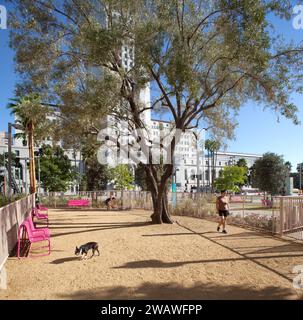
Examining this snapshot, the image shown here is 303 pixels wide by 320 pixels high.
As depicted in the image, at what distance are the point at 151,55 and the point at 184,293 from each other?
9.89m

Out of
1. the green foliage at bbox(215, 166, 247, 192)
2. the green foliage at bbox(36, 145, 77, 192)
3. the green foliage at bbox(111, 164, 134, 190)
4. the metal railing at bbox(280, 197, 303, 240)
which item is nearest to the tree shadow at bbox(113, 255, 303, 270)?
the metal railing at bbox(280, 197, 303, 240)

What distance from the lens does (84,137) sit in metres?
19.5

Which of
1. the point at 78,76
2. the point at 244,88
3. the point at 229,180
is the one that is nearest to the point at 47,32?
the point at 78,76

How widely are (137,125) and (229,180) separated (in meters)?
35.7

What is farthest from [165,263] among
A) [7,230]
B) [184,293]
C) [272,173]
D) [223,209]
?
[272,173]

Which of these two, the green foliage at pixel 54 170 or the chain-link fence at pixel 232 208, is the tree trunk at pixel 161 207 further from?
the green foliage at pixel 54 170

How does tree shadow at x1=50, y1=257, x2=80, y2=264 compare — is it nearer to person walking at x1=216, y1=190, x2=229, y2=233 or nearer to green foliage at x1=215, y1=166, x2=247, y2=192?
person walking at x1=216, y1=190, x2=229, y2=233

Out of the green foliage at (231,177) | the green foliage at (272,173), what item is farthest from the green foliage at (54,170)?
the green foliage at (272,173)

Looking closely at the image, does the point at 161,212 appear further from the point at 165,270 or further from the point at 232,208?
the point at 232,208

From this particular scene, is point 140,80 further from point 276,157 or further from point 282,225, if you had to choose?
point 276,157

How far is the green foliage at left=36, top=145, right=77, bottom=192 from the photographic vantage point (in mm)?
49688

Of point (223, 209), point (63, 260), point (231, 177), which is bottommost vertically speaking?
point (63, 260)

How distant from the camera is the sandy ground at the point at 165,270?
597 cm

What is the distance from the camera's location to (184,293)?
5914 mm
